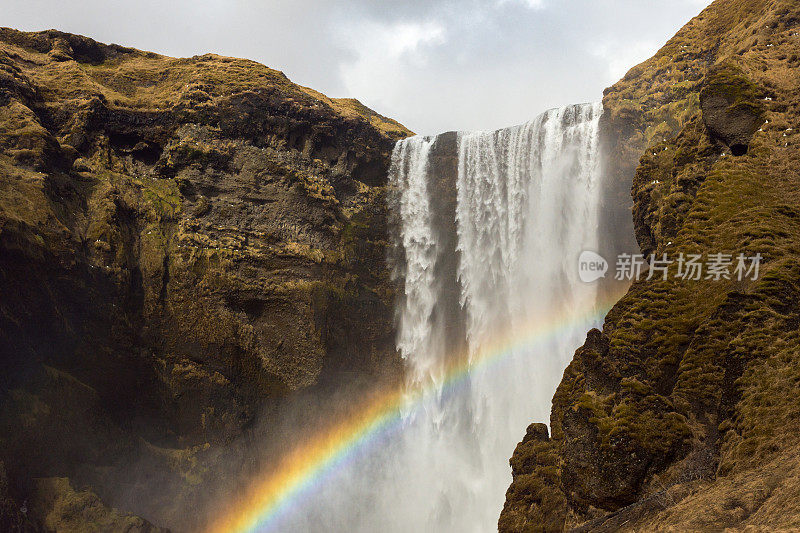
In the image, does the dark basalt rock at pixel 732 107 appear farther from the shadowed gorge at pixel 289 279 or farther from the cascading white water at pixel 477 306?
the cascading white water at pixel 477 306

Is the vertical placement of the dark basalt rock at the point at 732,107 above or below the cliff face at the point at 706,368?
above

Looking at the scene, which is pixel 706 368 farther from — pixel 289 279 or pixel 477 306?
pixel 289 279

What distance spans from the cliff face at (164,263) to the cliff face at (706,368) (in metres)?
15.5

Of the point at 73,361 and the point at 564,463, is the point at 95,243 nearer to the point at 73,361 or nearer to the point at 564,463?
the point at 73,361

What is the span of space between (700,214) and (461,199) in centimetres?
1777

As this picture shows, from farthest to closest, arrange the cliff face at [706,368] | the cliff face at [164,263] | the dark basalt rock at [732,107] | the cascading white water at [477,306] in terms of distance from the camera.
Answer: the cascading white water at [477,306] < the cliff face at [164,263] < the dark basalt rock at [732,107] < the cliff face at [706,368]

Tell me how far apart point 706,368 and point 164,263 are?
21210 millimetres

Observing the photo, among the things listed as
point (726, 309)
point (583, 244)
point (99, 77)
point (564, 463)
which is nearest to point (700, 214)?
point (726, 309)

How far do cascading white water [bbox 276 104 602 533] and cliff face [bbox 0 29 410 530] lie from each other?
2242mm

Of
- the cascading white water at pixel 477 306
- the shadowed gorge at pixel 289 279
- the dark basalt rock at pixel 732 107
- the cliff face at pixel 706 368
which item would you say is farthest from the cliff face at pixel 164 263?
the dark basalt rock at pixel 732 107

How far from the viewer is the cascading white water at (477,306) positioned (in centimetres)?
2378

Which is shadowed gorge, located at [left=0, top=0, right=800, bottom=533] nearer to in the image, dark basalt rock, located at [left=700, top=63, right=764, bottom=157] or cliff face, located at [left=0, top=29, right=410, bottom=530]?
cliff face, located at [left=0, top=29, right=410, bottom=530]

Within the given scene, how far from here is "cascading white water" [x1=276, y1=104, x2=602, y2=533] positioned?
78.0 feet

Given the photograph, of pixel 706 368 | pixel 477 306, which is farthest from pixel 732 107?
pixel 477 306
